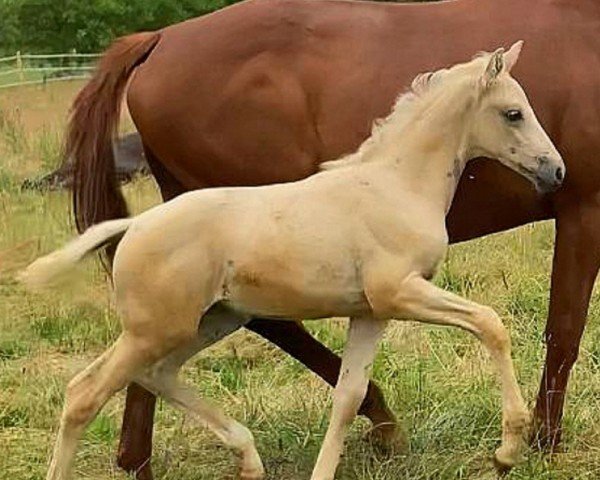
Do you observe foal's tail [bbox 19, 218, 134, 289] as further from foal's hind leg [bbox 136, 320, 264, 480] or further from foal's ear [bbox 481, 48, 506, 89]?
foal's ear [bbox 481, 48, 506, 89]

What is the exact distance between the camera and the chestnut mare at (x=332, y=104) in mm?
4051


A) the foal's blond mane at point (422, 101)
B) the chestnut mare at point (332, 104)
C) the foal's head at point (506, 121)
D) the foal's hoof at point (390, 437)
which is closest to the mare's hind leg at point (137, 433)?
the chestnut mare at point (332, 104)

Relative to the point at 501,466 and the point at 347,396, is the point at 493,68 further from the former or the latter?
the point at 501,466

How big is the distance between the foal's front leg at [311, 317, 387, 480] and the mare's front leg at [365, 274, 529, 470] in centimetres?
24

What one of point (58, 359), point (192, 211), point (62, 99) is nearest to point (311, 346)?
point (192, 211)

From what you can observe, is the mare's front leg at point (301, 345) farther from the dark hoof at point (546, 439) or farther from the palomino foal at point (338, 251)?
the palomino foal at point (338, 251)

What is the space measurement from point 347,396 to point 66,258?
3.03 ft

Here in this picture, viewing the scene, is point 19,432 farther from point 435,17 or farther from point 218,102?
point 435,17

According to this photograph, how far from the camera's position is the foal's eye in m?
3.35

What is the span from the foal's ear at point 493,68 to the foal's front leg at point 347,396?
0.77 m

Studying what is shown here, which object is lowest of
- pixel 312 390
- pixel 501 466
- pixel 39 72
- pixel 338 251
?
pixel 39 72

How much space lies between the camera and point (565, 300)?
4129 mm

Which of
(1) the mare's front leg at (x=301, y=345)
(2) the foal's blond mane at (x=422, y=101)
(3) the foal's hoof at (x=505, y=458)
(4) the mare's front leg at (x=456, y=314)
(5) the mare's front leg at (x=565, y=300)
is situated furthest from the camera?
(1) the mare's front leg at (x=301, y=345)

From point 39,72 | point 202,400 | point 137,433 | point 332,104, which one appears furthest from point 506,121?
point 39,72
